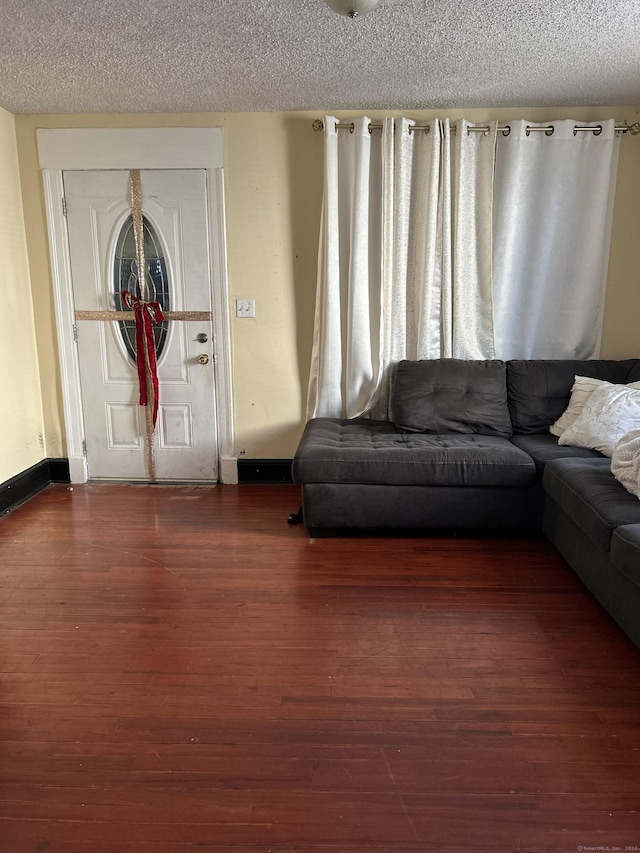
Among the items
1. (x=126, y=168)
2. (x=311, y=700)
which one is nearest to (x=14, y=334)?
(x=126, y=168)

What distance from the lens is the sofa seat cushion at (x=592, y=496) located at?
2.41 m

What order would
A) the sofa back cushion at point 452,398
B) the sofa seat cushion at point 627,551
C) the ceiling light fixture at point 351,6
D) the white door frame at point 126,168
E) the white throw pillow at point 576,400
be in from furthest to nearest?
the white door frame at point 126,168
the sofa back cushion at point 452,398
the white throw pillow at point 576,400
the sofa seat cushion at point 627,551
the ceiling light fixture at point 351,6

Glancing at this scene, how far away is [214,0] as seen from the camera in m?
2.34

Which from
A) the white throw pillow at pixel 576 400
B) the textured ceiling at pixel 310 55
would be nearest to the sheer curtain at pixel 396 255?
the textured ceiling at pixel 310 55

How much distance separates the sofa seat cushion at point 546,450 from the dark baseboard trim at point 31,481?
296 cm

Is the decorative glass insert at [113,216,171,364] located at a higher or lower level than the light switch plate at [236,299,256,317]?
higher

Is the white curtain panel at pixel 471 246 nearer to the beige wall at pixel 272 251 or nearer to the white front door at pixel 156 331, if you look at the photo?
the beige wall at pixel 272 251

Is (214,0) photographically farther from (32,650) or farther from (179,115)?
(32,650)

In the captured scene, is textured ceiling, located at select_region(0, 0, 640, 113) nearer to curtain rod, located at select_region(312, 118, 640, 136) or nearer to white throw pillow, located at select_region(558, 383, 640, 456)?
curtain rod, located at select_region(312, 118, 640, 136)

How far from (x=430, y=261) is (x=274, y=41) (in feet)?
5.12

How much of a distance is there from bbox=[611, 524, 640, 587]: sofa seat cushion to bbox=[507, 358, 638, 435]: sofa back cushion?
1.47 m

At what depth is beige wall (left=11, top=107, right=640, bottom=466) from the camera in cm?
383

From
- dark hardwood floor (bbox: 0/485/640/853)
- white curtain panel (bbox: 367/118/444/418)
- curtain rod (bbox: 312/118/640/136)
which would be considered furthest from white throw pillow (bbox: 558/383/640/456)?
curtain rod (bbox: 312/118/640/136)

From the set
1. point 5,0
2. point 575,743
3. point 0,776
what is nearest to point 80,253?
point 5,0
